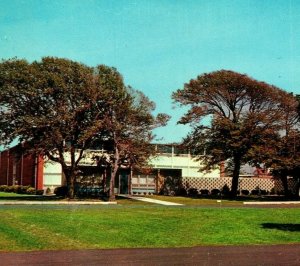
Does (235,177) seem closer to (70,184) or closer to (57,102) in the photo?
(70,184)

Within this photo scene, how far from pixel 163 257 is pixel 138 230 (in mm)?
5350

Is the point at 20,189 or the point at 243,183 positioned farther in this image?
the point at 243,183

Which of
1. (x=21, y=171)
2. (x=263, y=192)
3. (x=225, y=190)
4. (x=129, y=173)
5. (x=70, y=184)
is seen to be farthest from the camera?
(x=21, y=171)

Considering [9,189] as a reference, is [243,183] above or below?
above

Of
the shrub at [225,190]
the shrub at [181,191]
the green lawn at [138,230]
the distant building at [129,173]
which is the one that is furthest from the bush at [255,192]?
the green lawn at [138,230]

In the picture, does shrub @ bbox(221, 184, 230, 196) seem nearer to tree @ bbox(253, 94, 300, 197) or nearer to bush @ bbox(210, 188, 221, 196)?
bush @ bbox(210, 188, 221, 196)

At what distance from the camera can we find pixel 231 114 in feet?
149

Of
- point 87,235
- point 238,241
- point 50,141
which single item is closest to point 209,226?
point 238,241

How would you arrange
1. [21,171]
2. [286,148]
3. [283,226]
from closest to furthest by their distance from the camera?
[283,226] → [286,148] → [21,171]

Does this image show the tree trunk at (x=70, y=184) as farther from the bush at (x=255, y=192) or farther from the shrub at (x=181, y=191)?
the bush at (x=255, y=192)

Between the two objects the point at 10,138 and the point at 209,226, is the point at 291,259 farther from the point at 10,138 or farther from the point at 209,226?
the point at 10,138

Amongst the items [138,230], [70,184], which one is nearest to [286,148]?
[70,184]

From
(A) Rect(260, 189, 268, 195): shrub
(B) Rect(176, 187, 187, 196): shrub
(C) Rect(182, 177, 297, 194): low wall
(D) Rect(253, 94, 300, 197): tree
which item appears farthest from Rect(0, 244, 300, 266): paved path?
(A) Rect(260, 189, 268, 195): shrub

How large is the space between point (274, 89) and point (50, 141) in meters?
20.6
